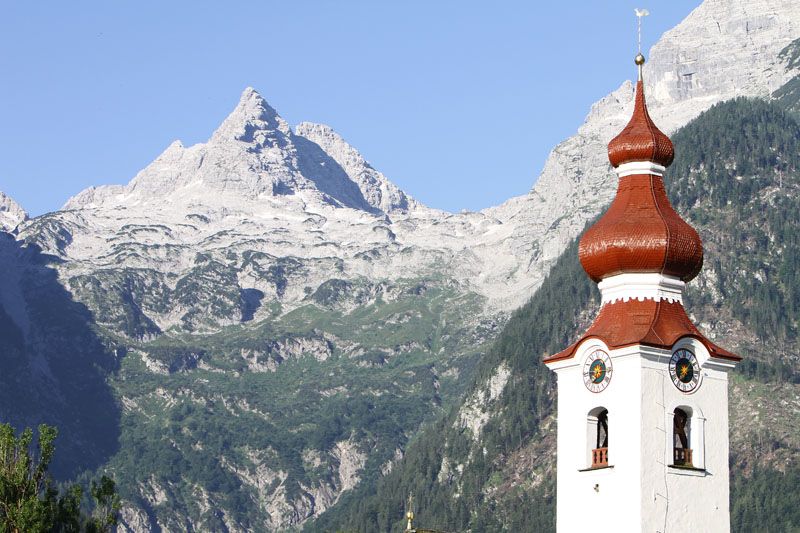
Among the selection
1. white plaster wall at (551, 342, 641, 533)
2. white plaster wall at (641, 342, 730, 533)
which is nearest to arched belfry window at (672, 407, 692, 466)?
white plaster wall at (641, 342, 730, 533)

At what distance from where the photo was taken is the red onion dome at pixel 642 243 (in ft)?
344

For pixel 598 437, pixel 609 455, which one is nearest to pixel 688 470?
pixel 609 455

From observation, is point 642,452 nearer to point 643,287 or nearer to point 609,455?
point 609,455

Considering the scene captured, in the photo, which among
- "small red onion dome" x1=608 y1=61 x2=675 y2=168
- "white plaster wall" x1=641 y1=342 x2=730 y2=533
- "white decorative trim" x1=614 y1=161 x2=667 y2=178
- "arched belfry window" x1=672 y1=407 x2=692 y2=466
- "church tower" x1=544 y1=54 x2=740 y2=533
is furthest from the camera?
"white decorative trim" x1=614 y1=161 x2=667 y2=178

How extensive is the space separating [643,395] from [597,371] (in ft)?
12.9

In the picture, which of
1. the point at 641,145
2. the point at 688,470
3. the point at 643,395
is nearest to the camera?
the point at 643,395

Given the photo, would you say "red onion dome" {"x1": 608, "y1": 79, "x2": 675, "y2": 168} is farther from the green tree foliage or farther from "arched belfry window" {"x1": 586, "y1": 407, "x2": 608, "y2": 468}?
the green tree foliage

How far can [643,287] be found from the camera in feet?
346

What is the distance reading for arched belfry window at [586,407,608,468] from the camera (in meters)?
104

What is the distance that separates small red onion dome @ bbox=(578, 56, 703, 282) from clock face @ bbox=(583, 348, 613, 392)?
5347 millimetres

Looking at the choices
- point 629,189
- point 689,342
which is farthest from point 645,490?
point 629,189

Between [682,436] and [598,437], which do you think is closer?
[682,436]

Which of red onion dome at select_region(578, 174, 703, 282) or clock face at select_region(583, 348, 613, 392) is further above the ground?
red onion dome at select_region(578, 174, 703, 282)

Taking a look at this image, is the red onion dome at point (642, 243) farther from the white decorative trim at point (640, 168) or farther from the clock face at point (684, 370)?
the clock face at point (684, 370)
